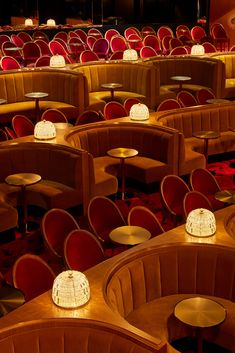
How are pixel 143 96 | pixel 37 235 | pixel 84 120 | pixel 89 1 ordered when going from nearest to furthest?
pixel 37 235 → pixel 84 120 → pixel 143 96 → pixel 89 1

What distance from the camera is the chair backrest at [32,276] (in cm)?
463

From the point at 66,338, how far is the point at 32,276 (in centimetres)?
94

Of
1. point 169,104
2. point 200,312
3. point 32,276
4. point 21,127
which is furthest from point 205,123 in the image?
point 200,312

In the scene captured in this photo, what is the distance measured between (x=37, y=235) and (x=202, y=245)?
2.40 metres

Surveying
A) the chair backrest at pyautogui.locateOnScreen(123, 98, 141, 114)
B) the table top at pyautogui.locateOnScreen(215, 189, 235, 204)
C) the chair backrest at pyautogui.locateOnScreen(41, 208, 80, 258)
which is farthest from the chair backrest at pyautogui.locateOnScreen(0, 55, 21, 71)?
the chair backrest at pyautogui.locateOnScreen(41, 208, 80, 258)

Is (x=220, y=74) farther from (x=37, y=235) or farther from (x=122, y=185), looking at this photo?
(x=37, y=235)

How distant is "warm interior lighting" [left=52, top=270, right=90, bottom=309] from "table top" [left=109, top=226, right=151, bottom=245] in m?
1.34

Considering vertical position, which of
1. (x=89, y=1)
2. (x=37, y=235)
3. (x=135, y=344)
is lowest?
(x=37, y=235)

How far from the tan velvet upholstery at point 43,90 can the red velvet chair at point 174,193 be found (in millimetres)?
4102

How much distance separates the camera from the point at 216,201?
6.80m

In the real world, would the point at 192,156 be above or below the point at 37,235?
above

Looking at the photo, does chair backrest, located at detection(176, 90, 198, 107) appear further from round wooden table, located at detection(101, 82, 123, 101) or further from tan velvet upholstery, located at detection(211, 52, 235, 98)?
tan velvet upholstery, located at detection(211, 52, 235, 98)

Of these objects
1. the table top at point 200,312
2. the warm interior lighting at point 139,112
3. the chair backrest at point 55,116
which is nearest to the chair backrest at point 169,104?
the warm interior lighting at point 139,112

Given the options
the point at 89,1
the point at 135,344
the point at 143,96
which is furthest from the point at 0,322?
the point at 89,1
